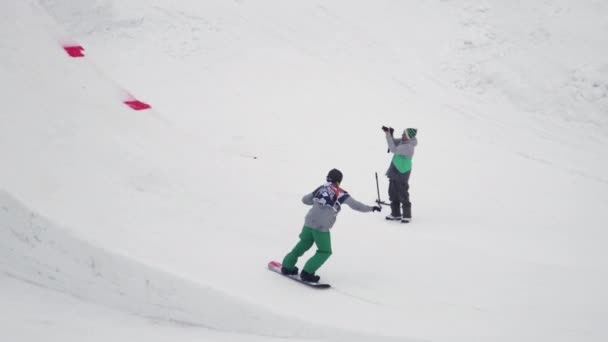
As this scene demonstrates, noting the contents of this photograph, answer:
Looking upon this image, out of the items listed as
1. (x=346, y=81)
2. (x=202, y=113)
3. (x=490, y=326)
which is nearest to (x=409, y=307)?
(x=490, y=326)

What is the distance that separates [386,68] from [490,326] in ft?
36.4

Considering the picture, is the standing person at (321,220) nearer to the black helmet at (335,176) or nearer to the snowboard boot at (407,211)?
the black helmet at (335,176)

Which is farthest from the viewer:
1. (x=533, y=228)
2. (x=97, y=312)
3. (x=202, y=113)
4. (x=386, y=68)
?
(x=386, y=68)

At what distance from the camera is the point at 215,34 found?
16078 mm

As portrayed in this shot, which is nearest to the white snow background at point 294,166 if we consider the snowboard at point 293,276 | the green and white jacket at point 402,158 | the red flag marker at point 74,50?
the snowboard at point 293,276

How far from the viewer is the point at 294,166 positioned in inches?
447

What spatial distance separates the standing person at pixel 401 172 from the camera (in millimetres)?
9305

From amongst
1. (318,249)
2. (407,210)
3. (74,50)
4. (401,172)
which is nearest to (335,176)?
(318,249)

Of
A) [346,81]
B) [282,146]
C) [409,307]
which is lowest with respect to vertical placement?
[409,307]

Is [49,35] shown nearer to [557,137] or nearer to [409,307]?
[409,307]

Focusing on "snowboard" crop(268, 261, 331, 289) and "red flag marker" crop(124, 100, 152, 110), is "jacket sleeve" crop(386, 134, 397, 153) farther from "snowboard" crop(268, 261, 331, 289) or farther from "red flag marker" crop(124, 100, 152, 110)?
"red flag marker" crop(124, 100, 152, 110)

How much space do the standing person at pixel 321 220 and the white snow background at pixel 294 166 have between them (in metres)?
0.34

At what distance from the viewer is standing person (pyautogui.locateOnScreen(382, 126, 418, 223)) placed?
30.5ft

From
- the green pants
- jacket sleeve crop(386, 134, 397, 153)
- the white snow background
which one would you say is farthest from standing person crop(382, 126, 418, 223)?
the green pants
